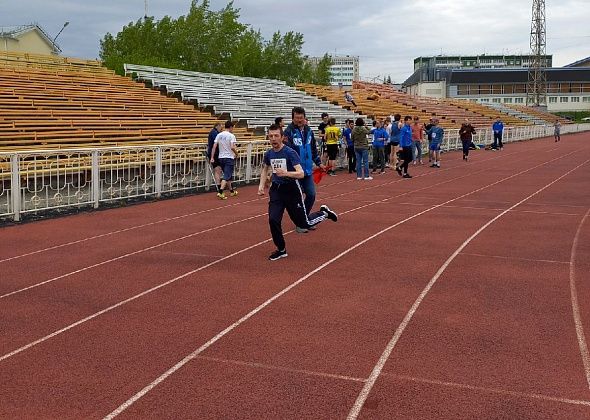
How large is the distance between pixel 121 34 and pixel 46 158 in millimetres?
41091

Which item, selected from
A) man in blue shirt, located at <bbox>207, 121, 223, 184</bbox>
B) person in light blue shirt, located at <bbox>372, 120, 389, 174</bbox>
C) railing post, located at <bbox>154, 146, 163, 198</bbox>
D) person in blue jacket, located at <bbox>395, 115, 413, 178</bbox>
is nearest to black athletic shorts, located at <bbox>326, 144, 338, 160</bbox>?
person in light blue shirt, located at <bbox>372, 120, 389, 174</bbox>

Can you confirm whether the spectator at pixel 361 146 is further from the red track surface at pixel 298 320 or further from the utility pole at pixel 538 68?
the utility pole at pixel 538 68

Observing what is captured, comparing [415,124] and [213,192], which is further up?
[415,124]

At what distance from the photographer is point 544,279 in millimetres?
6660

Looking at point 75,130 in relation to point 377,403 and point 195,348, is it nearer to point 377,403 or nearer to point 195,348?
point 195,348

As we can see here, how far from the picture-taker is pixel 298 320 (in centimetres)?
534

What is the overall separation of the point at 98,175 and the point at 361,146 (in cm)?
771

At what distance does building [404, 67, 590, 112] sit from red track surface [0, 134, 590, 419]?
9253 cm

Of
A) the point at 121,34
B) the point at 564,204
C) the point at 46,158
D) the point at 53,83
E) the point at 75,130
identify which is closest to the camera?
the point at 46,158

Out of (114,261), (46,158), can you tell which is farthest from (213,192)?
(114,261)

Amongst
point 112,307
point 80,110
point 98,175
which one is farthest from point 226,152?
point 112,307

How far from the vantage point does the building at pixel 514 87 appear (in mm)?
97500

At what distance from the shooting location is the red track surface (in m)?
3.87

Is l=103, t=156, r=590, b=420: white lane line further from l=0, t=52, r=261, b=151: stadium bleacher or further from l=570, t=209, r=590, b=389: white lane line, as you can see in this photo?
l=0, t=52, r=261, b=151: stadium bleacher
